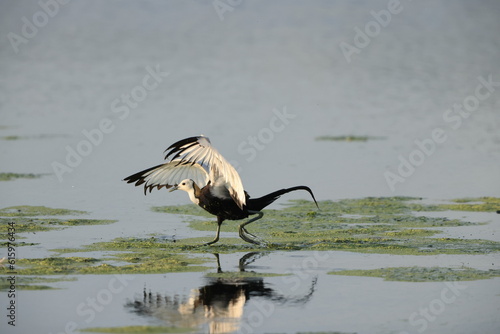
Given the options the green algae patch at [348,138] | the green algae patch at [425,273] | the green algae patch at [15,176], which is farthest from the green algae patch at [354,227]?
the green algae patch at [348,138]

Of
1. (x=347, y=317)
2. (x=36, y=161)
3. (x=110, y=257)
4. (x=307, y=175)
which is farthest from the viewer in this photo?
(x=36, y=161)

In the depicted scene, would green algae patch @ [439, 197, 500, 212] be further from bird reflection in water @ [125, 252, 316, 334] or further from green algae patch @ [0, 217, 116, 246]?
green algae patch @ [0, 217, 116, 246]

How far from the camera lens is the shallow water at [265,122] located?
9.80 m

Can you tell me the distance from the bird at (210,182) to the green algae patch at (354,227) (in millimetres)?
360

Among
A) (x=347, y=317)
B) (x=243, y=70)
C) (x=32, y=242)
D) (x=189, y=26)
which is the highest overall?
Result: (x=189, y=26)

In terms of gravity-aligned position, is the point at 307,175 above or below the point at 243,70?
below

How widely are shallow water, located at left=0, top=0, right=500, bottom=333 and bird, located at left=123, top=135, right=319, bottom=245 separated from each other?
0.66 m

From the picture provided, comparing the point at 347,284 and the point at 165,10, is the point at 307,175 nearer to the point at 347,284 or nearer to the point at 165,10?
the point at 347,284

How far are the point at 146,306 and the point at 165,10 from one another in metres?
30.9

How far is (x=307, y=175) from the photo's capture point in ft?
56.5

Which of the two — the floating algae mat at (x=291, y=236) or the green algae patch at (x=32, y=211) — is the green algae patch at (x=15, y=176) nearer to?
the green algae patch at (x=32, y=211)

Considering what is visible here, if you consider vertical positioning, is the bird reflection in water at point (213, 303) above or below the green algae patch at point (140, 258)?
below

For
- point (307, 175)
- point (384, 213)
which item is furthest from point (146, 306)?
point (307, 175)

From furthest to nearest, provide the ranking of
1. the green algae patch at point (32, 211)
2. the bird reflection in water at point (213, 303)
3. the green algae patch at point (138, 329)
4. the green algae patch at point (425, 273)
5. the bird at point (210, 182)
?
the green algae patch at point (32, 211) < the bird at point (210, 182) < the green algae patch at point (425, 273) < the bird reflection in water at point (213, 303) < the green algae patch at point (138, 329)
